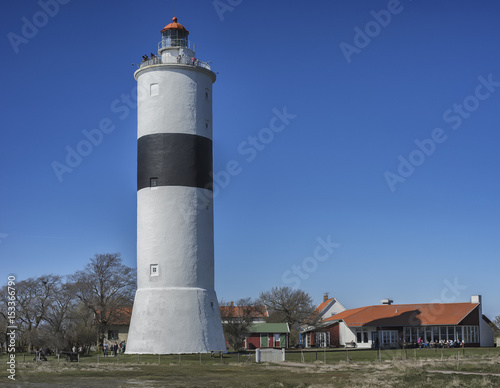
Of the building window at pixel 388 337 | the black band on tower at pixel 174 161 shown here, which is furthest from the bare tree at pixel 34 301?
the building window at pixel 388 337

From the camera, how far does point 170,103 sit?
3641 cm

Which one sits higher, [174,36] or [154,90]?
[174,36]

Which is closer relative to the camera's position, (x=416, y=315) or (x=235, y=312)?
(x=416, y=315)

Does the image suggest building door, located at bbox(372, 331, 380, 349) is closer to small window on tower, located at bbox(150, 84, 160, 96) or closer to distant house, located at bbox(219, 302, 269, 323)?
distant house, located at bbox(219, 302, 269, 323)

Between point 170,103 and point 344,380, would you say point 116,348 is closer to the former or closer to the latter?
point 170,103

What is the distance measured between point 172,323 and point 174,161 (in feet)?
28.9

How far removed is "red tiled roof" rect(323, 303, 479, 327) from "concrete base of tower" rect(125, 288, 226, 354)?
22.0 m

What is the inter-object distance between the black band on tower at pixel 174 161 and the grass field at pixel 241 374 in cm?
950

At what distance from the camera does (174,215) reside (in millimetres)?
35500

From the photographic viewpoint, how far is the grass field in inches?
861

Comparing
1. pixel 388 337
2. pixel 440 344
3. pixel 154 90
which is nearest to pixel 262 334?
pixel 388 337

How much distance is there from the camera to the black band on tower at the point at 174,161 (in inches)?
1409

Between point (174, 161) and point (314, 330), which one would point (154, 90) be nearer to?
point (174, 161)

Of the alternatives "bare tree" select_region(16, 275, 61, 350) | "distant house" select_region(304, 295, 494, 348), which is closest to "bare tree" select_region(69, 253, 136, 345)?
"bare tree" select_region(16, 275, 61, 350)
